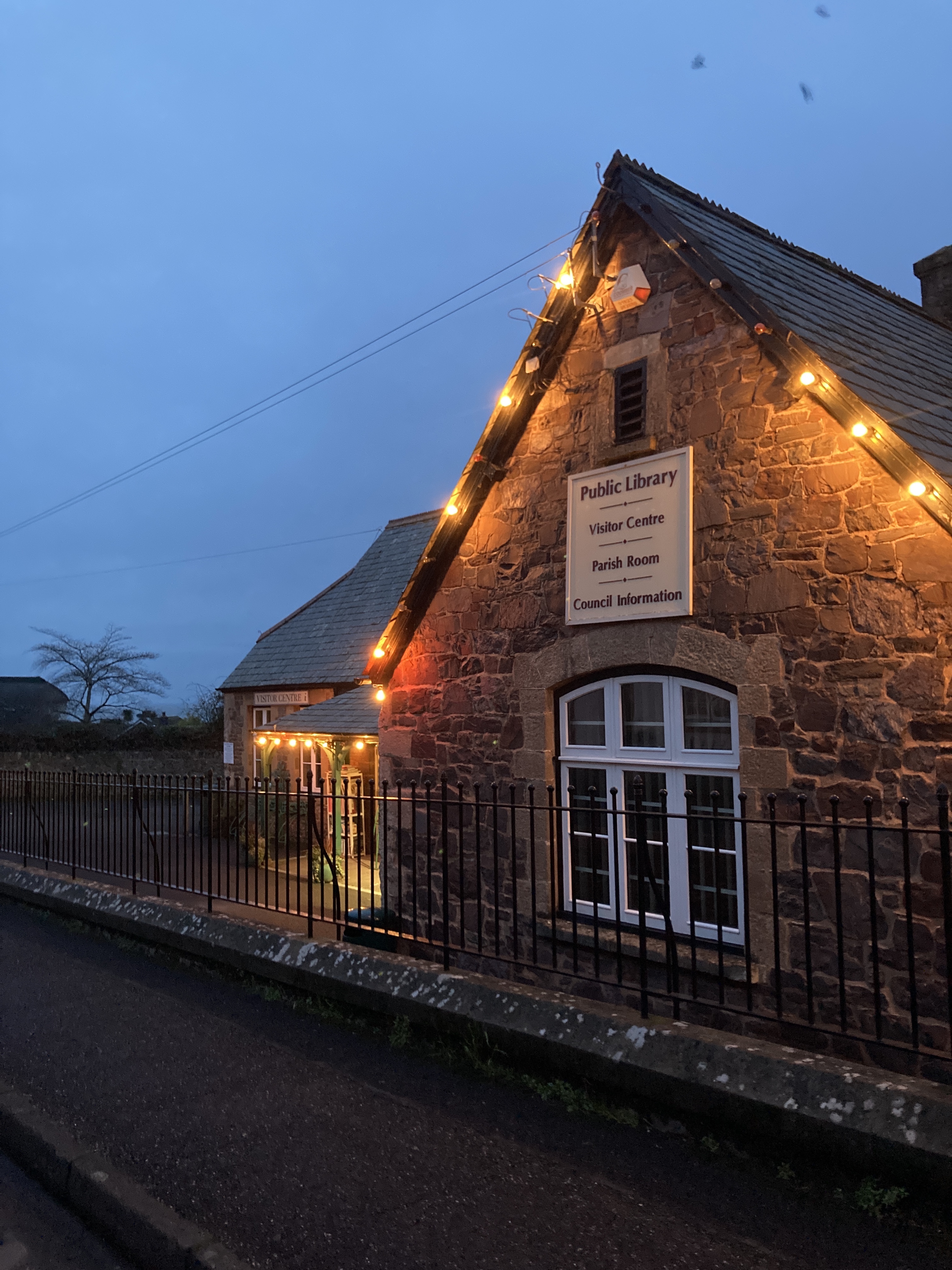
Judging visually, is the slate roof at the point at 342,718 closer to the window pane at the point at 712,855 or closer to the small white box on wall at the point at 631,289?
the window pane at the point at 712,855

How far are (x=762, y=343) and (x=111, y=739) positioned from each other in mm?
30430

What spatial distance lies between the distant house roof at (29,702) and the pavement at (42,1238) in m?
34.3

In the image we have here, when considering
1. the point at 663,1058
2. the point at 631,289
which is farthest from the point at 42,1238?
the point at 631,289

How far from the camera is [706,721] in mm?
6777

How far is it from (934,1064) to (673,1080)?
249 centimetres

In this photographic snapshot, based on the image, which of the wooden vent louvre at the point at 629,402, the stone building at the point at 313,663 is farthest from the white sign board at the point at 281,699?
the wooden vent louvre at the point at 629,402

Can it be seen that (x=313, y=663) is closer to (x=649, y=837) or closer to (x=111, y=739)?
(x=649, y=837)

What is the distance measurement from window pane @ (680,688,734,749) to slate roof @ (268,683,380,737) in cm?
829

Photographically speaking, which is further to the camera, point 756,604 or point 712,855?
point 712,855

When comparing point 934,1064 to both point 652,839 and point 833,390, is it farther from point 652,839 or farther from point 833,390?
point 833,390

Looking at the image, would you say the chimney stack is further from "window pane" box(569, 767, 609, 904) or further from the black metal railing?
the black metal railing

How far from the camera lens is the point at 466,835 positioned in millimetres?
8156

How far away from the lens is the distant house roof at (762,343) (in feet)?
19.1

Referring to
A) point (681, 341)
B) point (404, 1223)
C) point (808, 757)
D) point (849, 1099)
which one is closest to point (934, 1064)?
point (808, 757)
